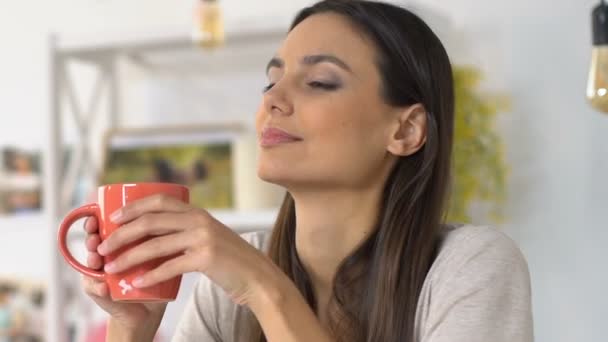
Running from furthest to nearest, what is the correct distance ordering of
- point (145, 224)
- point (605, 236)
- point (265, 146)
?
point (605, 236) → point (265, 146) → point (145, 224)

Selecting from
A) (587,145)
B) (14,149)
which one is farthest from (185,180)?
(587,145)

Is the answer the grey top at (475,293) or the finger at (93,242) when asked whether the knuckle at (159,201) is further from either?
the grey top at (475,293)

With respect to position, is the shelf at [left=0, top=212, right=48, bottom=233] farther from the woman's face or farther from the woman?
the woman's face

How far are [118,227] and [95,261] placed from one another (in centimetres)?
5

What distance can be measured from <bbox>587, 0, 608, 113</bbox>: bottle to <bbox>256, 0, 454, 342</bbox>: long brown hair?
20cm

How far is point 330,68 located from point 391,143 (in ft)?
0.42

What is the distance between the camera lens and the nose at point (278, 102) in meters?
1.03

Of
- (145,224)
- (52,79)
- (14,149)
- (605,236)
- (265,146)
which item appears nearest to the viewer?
(145,224)

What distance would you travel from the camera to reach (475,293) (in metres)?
0.93

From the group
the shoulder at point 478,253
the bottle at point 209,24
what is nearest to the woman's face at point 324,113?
the shoulder at point 478,253

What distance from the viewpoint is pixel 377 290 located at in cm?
104

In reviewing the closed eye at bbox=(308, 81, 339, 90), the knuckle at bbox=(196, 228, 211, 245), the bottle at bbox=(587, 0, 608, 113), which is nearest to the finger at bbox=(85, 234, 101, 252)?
A: the knuckle at bbox=(196, 228, 211, 245)

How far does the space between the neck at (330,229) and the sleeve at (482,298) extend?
0.16 metres

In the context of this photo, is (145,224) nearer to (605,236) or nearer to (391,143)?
(391,143)
